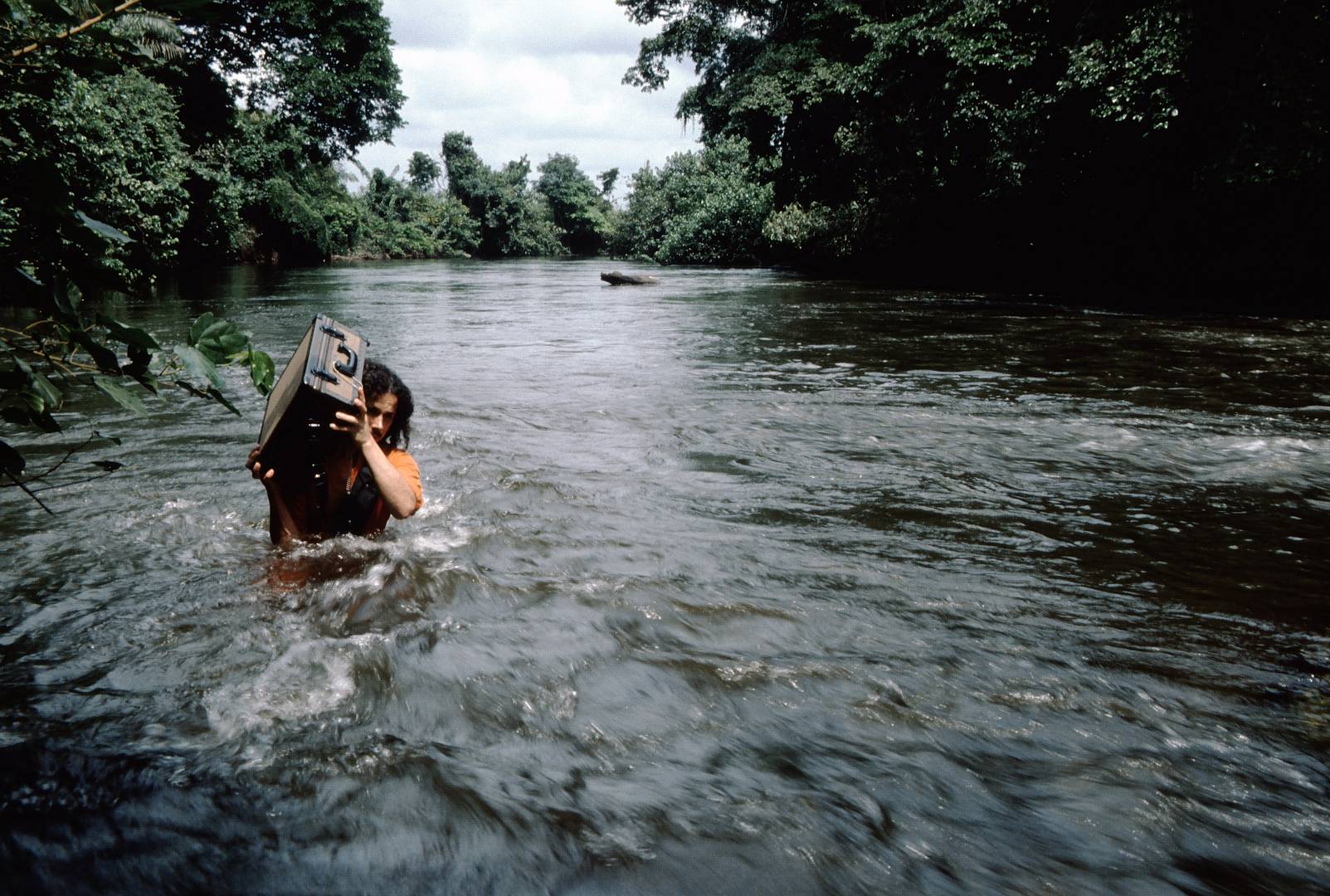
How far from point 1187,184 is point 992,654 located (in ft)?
49.2

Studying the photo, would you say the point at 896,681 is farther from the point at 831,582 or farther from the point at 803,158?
the point at 803,158

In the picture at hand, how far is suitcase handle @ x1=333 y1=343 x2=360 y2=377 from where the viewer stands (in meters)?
3.06

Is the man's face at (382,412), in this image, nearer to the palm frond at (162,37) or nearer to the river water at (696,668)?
the river water at (696,668)

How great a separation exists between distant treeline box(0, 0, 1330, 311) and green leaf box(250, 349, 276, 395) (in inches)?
12.2

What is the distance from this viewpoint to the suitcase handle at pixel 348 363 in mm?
3064

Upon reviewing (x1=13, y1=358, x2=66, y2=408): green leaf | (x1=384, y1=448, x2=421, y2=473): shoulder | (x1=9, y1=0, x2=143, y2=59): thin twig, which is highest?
(x1=9, y1=0, x2=143, y2=59): thin twig

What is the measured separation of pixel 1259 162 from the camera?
1141cm

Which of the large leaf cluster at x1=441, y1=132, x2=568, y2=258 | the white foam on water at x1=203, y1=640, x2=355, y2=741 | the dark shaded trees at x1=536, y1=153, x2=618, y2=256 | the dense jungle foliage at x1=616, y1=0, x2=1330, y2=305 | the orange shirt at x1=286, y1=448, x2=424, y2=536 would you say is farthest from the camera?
the dark shaded trees at x1=536, y1=153, x2=618, y2=256

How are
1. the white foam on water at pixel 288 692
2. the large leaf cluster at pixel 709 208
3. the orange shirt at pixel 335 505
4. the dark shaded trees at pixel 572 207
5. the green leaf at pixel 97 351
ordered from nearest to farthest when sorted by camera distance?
the green leaf at pixel 97 351 → the white foam on water at pixel 288 692 → the orange shirt at pixel 335 505 → the large leaf cluster at pixel 709 208 → the dark shaded trees at pixel 572 207

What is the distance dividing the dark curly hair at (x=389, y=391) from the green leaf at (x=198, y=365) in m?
1.80

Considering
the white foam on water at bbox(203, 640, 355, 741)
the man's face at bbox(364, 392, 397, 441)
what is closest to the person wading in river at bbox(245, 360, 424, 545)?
the man's face at bbox(364, 392, 397, 441)

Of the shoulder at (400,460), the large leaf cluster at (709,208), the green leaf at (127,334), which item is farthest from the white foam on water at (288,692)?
the large leaf cluster at (709,208)

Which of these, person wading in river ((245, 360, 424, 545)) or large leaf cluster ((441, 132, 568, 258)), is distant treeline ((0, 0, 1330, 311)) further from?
large leaf cluster ((441, 132, 568, 258))

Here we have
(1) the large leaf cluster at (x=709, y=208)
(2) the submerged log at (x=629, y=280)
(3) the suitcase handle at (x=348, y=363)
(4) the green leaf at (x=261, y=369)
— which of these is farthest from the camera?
(1) the large leaf cluster at (x=709, y=208)
